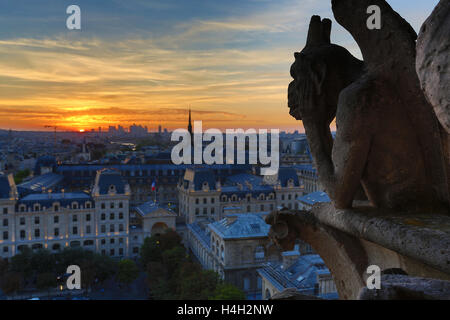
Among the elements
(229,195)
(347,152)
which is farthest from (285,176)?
(347,152)

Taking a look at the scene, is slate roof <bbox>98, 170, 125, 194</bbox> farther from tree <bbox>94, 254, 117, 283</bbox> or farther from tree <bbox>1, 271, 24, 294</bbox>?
tree <bbox>1, 271, 24, 294</bbox>

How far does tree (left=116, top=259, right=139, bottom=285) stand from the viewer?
130 ft

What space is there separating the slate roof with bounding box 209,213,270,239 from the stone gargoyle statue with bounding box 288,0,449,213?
3112 centimetres

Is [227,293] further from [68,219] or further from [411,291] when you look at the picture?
[68,219]

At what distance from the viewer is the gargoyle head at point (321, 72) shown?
466 centimetres

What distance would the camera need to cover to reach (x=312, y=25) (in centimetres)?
493

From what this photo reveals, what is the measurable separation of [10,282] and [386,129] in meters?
40.3

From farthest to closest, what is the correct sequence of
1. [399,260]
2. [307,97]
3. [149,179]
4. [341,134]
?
[149,179] < [307,97] < [341,134] < [399,260]

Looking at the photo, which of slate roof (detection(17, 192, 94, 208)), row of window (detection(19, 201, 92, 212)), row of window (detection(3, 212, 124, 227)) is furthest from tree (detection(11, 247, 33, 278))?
slate roof (detection(17, 192, 94, 208))

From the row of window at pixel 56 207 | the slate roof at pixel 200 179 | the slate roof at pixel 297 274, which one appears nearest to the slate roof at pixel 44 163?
the row of window at pixel 56 207

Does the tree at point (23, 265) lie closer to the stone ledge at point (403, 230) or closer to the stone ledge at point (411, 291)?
the stone ledge at point (403, 230)
